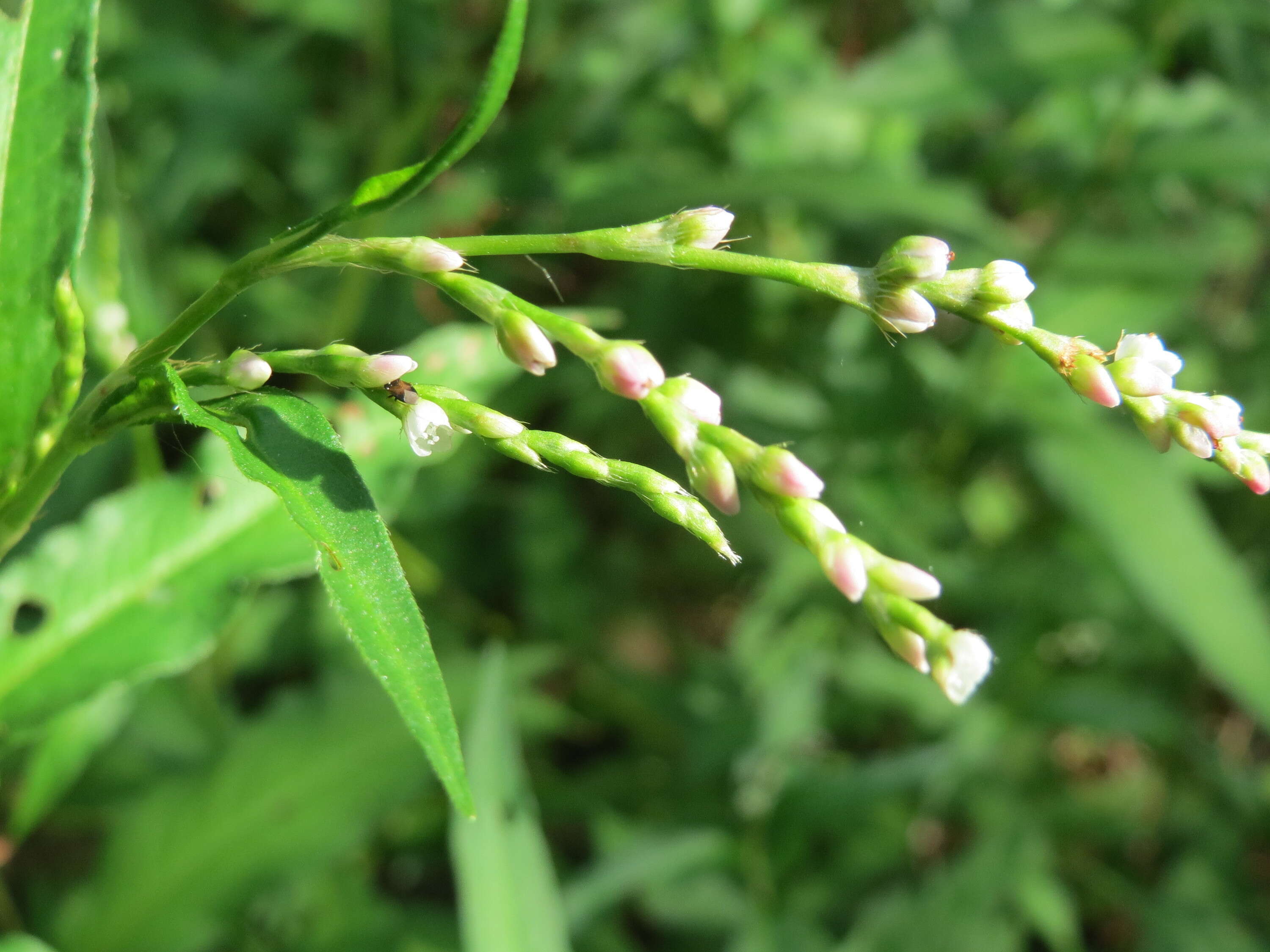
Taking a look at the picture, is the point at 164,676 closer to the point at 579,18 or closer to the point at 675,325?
the point at 675,325

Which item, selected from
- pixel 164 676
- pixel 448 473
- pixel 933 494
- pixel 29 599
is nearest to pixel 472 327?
pixel 29 599

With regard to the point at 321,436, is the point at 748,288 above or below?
below

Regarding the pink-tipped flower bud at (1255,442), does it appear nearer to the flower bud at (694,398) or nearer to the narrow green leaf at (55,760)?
the flower bud at (694,398)

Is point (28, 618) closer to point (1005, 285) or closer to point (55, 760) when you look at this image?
point (55, 760)

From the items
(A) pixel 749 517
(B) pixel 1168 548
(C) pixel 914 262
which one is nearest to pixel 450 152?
(C) pixel 914 262

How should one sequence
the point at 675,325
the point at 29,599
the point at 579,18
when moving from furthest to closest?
1. the point at 579,18
2. the point at 675,325
3. the point at 29,599

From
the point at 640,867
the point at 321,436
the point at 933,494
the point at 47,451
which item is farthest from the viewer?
the point at 933,494

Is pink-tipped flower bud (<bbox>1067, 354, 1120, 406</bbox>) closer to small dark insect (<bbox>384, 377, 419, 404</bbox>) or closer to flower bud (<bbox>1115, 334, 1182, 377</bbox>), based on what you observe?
flower bud (<bbox>1115, 334, 1182, 377</bbox>)

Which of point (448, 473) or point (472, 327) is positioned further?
point (448, 473)
